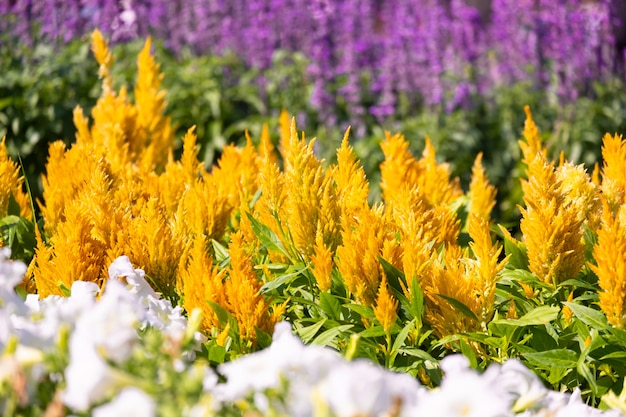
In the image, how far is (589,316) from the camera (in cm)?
214

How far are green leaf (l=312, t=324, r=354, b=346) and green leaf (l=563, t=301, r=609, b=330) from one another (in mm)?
546

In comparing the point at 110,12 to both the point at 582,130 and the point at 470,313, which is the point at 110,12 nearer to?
the point at 582,130

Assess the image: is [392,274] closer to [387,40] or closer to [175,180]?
[175,180]

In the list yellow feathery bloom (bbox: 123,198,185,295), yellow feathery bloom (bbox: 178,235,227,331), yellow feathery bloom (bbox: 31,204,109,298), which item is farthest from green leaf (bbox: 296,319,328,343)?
yellow feathery bloom (bbox: 31,204,109,298)

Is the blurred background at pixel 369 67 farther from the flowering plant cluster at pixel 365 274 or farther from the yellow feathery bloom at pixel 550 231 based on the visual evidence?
the yellow feathery bloom at pixel 550 231

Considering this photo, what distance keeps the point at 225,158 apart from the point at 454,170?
4.57m

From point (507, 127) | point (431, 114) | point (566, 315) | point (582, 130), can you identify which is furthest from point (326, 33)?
point (566, 315)

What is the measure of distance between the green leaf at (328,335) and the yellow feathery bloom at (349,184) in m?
0.37

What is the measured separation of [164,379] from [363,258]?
99 cm

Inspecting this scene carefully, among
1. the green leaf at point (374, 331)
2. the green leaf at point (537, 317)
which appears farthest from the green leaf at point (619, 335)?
the green leaf at point (374, 331)

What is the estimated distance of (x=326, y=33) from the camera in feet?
25.2

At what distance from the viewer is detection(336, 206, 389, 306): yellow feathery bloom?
222 cm

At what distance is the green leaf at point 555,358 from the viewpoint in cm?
211

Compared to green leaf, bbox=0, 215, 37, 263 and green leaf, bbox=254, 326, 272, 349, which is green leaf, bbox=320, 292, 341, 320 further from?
green leaf, bbox=0, 215, 37, 263
